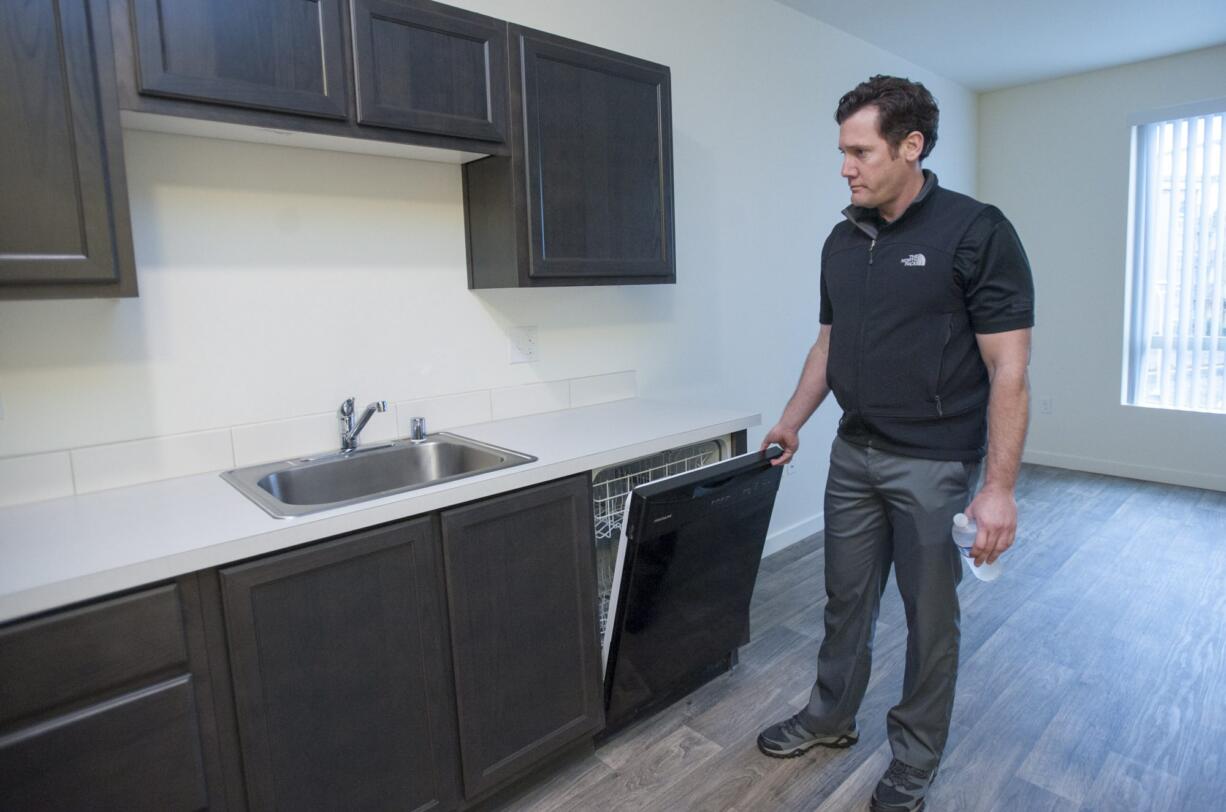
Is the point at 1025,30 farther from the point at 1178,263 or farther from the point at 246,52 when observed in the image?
the point at 246,52

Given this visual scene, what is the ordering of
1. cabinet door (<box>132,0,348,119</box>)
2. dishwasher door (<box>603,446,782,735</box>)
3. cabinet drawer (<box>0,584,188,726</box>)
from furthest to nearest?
dishwasher door (<box>603,446,782,735</box>)
cabinet door (<box>132,0,348,119</box>)
cabinet drawer (<box>0,584,188,726</box>)

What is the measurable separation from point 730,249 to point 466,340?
133 cm

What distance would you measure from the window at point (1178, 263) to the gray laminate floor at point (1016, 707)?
1491 millimetres

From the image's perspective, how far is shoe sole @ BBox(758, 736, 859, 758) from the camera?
1.98m

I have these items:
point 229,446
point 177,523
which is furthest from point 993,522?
point 229,446

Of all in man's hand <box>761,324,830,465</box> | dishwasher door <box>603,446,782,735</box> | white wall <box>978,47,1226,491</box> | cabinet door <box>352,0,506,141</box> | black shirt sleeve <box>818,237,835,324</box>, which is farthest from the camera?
white wall <box>978,47,1226,491</box>

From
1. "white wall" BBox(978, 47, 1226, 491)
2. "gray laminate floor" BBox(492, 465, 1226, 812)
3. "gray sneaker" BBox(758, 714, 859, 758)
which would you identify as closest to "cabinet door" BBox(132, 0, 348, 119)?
"gray laminate floor" BBox(492, 465, 1226, 812)

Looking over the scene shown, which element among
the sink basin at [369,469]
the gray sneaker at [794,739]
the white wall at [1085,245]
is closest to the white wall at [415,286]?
the sink basin at [369,469]

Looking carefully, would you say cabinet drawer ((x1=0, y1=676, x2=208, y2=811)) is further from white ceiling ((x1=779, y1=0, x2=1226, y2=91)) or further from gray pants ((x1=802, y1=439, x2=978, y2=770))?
white ceiling ((x1=779, y1=0, x2=1226, y2=91))

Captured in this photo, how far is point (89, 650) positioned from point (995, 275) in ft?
5.91

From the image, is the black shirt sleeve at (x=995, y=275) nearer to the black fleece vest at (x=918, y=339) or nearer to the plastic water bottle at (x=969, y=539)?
the black fleece vest at (x=918, y=339)

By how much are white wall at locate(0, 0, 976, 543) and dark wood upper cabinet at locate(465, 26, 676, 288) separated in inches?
8.6

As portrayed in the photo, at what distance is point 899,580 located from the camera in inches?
70.6

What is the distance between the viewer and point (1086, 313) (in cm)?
461
